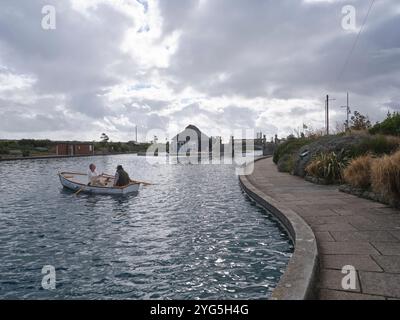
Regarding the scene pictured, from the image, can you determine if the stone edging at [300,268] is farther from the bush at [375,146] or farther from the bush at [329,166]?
the bush at [375,146]

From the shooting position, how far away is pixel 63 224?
8977 millimetres

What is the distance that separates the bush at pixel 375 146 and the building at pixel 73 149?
50829 mm

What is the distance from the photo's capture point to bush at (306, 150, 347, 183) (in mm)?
11867

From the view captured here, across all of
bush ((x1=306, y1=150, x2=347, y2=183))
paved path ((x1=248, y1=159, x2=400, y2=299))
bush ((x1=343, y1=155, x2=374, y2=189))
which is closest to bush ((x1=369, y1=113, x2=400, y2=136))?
bush ((x1=306, y1=150, x2=347, y2=183))

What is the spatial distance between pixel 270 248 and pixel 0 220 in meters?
7.86

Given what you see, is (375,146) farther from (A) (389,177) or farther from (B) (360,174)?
(A) (389,177)

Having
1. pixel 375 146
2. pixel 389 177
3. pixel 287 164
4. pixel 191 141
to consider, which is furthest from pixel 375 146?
pixel 191 141

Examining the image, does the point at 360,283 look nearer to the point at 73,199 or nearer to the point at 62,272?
the point at 62,272

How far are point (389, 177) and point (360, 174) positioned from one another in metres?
2.16

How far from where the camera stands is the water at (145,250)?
4766mm

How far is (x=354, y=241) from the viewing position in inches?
198

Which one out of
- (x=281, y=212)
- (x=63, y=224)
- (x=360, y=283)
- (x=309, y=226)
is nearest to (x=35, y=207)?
(x=63, y=224)

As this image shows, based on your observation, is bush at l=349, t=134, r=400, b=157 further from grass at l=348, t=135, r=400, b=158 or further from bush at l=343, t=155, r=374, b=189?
bush at l=343, t=155, r=374, b=189

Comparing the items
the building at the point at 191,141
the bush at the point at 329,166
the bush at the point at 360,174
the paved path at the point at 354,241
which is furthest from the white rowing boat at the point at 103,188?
Result: the building at the point at 191,141
